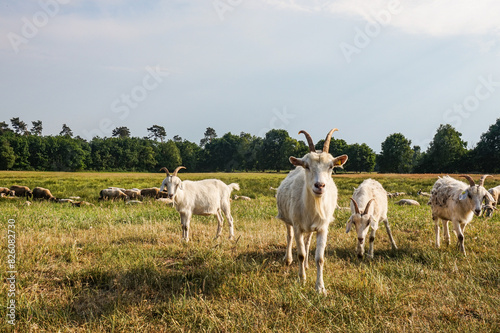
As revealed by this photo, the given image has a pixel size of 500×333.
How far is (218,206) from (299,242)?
4522 millimetres

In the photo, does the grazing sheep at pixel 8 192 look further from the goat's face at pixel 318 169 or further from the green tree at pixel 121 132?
the green tree at pixel 121 132

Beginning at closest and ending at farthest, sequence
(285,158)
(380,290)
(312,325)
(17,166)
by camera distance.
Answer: (312,325), (380,290), (17,166), (285,158)

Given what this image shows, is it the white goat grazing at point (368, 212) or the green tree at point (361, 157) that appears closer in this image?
the white goat grazing at point (368, 212)

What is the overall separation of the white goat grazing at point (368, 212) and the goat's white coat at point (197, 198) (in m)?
3.50

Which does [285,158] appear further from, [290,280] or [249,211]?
[290,280]

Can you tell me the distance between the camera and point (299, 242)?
540 centimetres

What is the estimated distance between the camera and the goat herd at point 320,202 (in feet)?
16.1

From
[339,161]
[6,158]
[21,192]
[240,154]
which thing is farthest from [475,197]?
[240,154]

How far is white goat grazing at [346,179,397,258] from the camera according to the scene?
6.83 m

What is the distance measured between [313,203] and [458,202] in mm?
4679

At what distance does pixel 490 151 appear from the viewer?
206ft

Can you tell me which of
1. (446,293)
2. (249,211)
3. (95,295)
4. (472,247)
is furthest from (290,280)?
(249,211)

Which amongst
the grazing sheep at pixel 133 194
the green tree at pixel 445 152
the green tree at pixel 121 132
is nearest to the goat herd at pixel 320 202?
the grazing sheep at pixel 133 194

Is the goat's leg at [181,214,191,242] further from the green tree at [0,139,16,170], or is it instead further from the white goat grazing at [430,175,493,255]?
the green tree at [0,139,16,170]
